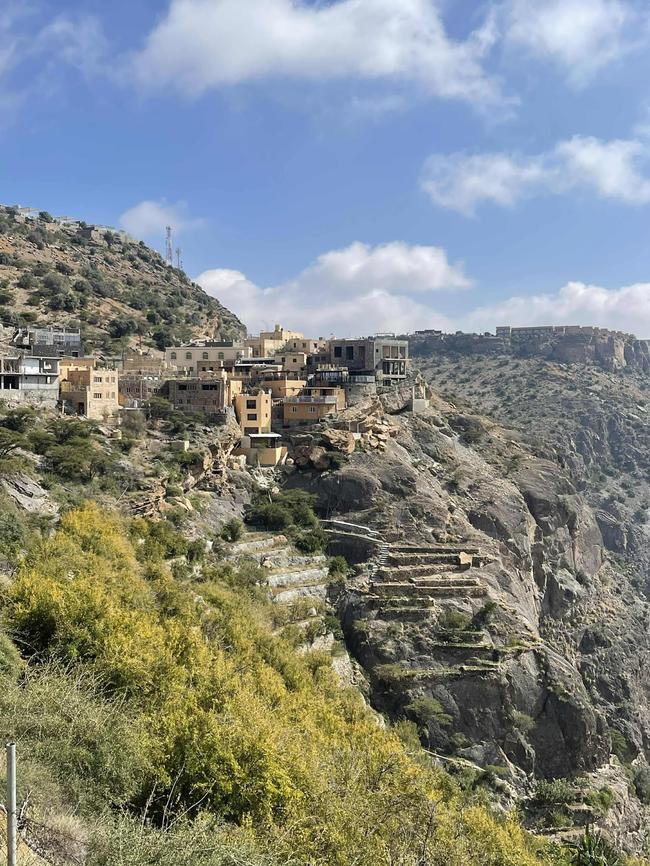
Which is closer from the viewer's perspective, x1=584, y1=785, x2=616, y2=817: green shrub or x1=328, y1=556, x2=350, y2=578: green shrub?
x1=584, y1=785, x2=616, y2=817: green shrub

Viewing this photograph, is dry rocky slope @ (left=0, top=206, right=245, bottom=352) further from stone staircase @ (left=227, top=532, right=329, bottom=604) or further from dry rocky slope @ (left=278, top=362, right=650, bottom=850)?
stone staircase @ (left=227, top=532, right=329, bottom=604)

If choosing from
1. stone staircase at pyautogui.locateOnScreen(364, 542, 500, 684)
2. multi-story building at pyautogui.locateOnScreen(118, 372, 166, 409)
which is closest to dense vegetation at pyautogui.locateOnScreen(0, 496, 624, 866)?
stone staircase at pyautogui.locateOnScreen(364, 542, 500, 684)

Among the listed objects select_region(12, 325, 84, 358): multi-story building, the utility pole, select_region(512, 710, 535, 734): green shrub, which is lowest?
select_region(512, 710, 535, 734): green shrub

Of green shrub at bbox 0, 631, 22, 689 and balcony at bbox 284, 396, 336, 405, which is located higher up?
balcony at bbox 284, 396, 336, 405

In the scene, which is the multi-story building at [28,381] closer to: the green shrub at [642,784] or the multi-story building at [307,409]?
the multi-story building at [307,409]

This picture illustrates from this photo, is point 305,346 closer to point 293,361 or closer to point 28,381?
point 293,361

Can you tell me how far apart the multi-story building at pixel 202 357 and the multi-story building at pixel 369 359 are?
748 cm

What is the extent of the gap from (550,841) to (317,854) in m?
17.9

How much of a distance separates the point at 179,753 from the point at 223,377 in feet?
117

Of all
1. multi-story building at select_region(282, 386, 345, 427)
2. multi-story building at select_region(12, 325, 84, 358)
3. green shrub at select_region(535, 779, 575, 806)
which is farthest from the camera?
multi-story building at select_region(12, 325, 84, 358)

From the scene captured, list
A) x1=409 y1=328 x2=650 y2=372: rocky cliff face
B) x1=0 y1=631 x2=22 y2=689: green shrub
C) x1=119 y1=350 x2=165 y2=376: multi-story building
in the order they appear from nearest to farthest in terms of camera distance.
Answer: x1=0 y1=631 x2=22 y2=689: green shrub → x1=119 y1=350 x2=165 y2=376: multi-story building → x1=409 y1=328 x2=650 y2=372: rocky cliff face

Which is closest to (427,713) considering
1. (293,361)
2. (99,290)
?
(293,361)

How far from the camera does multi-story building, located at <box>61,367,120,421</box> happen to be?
42906 mm

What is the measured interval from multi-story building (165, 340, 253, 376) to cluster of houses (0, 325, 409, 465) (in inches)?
3.1
